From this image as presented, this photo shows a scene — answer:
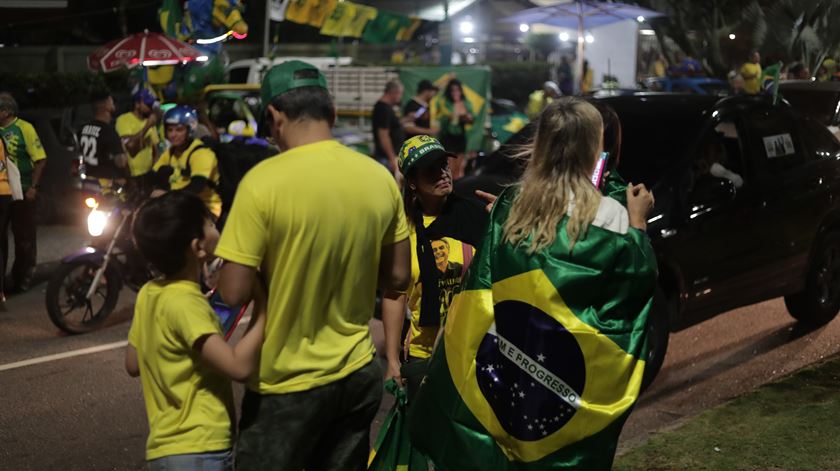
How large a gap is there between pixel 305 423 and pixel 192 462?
340mm

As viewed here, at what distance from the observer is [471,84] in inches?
768

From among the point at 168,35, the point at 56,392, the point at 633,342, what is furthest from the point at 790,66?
the point at 633,342

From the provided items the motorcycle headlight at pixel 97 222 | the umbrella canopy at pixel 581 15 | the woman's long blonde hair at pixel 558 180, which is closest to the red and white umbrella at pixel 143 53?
the umbrella canopy at pixel 581 15

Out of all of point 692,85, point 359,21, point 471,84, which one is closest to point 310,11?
point 359,21

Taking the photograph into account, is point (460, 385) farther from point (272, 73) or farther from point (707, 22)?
point (707, 22)

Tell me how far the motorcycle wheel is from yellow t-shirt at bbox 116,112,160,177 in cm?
195

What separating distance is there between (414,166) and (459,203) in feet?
0.85

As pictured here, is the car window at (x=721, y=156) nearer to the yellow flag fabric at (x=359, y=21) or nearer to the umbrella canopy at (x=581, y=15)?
the umbrella canopy at (x=581, y=15)

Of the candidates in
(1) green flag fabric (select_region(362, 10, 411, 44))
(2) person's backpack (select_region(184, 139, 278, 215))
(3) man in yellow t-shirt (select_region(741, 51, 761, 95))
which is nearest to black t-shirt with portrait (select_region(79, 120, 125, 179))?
(2) person's backpack (select_region(184, 139, 278, 215))

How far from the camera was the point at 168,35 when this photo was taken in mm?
18031

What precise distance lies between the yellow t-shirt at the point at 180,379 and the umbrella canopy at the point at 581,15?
1636 cm

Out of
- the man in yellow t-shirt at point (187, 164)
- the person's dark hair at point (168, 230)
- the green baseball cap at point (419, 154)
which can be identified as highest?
the green baseball cap at point (419, 154)

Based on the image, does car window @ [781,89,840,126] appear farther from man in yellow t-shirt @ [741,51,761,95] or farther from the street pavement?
the street pavement

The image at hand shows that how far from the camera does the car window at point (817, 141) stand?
28.2ft
